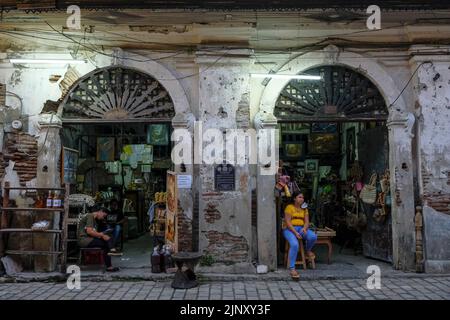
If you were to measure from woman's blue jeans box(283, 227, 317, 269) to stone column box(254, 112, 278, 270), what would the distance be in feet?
0.79

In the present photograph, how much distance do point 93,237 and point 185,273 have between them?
Answer: 2.14 m

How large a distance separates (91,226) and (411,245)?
6.00m

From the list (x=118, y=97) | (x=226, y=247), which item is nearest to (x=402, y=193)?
(x=226, y=247)

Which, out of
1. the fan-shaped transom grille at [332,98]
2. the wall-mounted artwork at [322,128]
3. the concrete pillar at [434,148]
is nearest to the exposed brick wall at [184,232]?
the fan-shaped transom grille at [332,98]

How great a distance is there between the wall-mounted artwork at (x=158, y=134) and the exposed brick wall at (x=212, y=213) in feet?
Answer: 12.7

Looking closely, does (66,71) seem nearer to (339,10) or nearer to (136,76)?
(136,76)

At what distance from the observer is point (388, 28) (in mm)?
8102

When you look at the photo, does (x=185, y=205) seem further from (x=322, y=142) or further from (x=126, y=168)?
(x=322, y=142)

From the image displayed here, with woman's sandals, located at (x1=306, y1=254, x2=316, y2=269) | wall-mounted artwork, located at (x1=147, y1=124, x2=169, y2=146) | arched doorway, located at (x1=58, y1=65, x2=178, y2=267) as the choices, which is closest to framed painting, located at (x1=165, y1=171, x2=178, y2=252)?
arched doorway, located at (x1=58, y1=65, x2=178, y2=267)

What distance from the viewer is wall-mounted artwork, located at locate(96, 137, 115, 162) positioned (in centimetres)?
1154

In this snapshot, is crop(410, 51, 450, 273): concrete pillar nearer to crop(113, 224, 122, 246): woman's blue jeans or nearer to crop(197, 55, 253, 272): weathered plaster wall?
crop(197, 55, 253, 272): weathered plaster wall

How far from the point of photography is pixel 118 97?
8336 millimetres

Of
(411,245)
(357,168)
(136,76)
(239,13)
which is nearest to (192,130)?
(136,76)

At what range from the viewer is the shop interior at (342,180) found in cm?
869
